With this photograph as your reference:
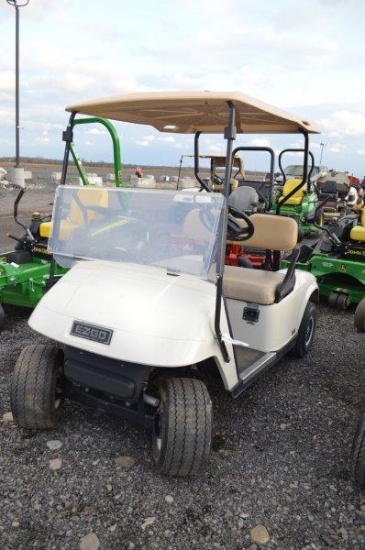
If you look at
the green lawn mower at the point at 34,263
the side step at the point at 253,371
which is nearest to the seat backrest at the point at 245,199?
the green lawn mower at the point at 34,263

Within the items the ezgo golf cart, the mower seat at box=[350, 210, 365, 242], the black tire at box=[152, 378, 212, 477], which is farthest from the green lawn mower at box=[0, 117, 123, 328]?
the mower seat at box=[350, 210, 365, 242]

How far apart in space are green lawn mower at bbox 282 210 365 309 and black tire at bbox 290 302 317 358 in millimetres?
1086

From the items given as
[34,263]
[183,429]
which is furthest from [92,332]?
[34,263]

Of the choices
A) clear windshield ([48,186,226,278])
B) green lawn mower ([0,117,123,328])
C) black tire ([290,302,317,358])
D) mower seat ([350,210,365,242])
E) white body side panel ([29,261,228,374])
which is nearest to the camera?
white body side panel ([29,261,228,374])

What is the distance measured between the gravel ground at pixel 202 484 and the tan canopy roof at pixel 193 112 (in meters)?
1.88

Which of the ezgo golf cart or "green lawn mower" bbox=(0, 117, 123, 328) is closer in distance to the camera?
the ezgo golf cart

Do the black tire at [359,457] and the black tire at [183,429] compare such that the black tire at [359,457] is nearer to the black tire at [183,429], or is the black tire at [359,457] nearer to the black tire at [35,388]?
the black tire at [183,429]

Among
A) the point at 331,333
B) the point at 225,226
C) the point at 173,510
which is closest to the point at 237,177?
the point at 331,333

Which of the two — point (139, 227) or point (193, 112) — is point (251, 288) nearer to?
point (139, 227)

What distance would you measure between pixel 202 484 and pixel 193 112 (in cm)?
225

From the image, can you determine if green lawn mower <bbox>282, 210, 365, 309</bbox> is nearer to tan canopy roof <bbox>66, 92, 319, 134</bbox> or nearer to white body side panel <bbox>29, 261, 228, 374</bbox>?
tan canopy roof <bbox>66, 92, 319, 134</bbox>

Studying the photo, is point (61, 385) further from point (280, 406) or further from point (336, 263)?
point (336, 263)

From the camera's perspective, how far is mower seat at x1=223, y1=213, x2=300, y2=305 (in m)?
3.22

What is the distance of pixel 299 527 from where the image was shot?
2.21m
